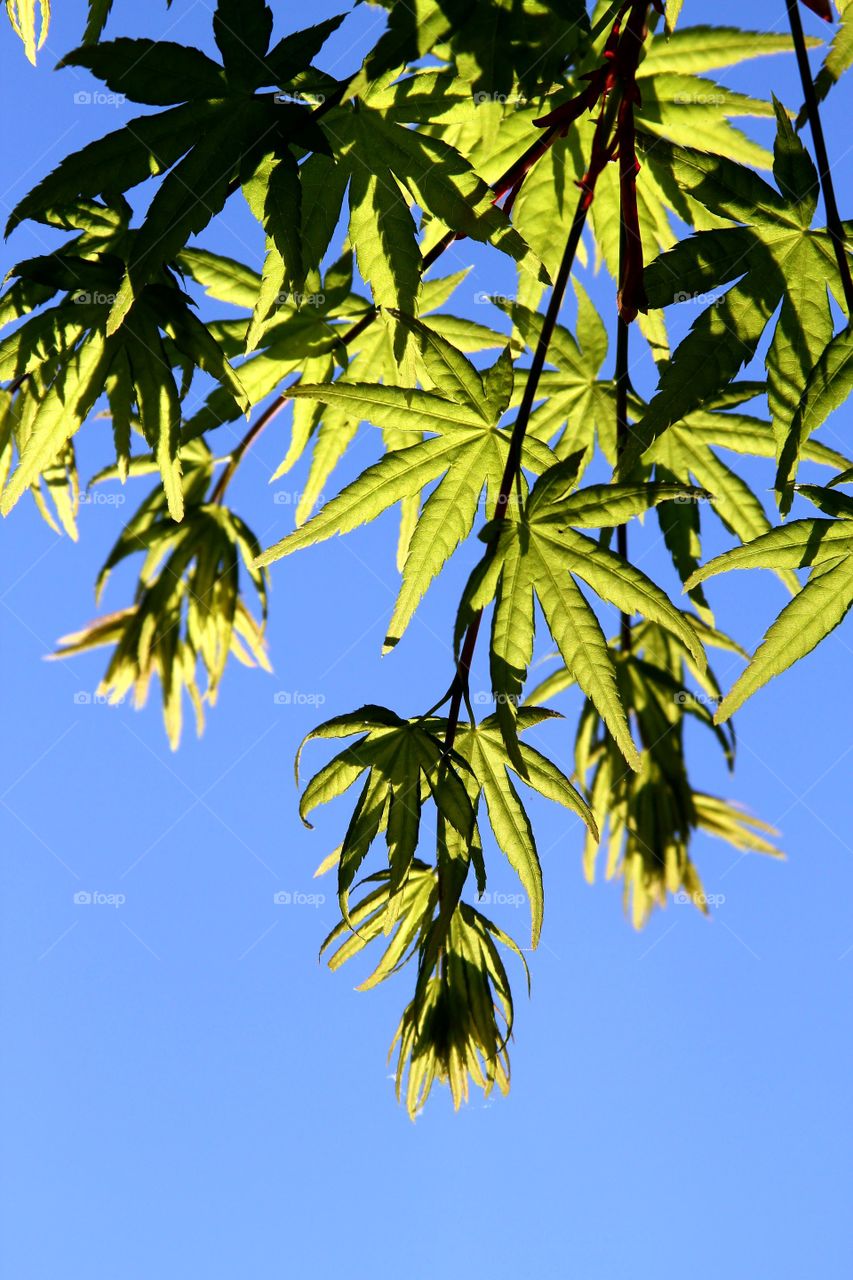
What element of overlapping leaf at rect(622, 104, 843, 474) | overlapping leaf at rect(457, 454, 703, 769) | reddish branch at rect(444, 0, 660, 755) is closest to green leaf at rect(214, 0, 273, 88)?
reddish branch at rect(444, 0, 660, 755)

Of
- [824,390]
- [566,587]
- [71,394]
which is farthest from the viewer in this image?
[71,394]

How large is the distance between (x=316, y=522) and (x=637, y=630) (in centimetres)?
141

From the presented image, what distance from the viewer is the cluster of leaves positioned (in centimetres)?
123

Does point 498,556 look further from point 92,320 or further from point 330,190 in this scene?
point 92,320

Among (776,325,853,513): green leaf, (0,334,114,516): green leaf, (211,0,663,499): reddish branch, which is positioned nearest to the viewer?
(776,325,853,513): green leaf

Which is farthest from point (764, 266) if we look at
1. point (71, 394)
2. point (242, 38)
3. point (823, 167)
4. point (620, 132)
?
point (71, 394)

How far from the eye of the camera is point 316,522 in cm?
131

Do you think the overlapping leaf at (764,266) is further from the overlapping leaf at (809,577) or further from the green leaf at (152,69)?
the green leaf at (152,69)

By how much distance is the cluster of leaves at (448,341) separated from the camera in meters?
1.23

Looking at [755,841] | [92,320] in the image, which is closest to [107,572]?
[92,320]

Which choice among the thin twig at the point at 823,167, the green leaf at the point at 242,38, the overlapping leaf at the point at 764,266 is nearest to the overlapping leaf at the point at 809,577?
the overlapping leaf at the point at 764,266

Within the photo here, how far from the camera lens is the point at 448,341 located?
149 centimetres

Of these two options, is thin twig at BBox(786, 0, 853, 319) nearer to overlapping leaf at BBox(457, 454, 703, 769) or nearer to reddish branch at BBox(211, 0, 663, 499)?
reddish branch at BBox(211, 0, 663, 499)

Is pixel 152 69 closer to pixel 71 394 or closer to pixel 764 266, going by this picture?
pixel 71 394
